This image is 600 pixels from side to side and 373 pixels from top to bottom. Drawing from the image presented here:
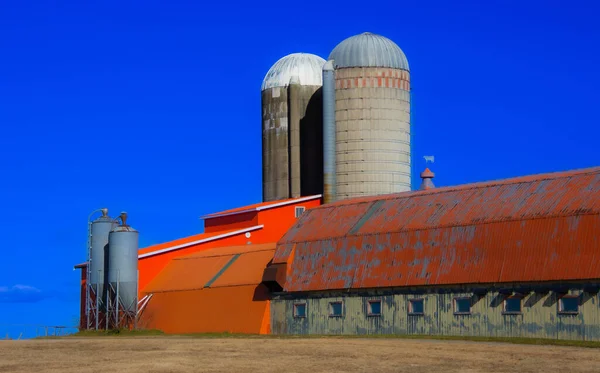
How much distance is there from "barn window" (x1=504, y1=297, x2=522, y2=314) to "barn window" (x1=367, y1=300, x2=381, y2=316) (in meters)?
7.00

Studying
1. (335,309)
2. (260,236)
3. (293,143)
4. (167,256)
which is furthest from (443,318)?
(293,143)

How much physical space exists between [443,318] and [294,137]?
2971cm

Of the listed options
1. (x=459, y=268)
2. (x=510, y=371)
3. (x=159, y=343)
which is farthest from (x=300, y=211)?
(x=510, y=371)

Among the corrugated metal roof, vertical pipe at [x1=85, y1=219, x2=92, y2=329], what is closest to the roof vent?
the corrugated metal roof

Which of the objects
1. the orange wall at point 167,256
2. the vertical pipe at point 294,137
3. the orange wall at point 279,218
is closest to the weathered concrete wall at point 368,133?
the orange wall at point 279,218

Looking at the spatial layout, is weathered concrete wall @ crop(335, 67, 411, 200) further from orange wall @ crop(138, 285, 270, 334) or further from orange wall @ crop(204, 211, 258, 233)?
orange wall @ crop(138, 285, 270, 334)

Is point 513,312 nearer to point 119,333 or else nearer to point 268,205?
point 119,333

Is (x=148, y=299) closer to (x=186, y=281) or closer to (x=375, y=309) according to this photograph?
(x=186, y=281)

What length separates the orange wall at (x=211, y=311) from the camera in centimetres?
5209

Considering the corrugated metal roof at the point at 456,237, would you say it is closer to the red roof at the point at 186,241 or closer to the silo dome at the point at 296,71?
the red roof at the point at 186,241

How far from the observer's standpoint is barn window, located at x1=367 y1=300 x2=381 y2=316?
154ft

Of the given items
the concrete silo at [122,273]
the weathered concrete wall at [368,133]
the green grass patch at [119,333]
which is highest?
the weathered concrete wall at [368,133]

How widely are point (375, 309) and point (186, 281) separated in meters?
14.1

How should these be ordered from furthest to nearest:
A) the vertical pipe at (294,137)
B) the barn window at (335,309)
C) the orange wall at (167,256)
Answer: the vertical pipe at (294,137)
the orange wall at (167,256)
the barn window at (335,309)
